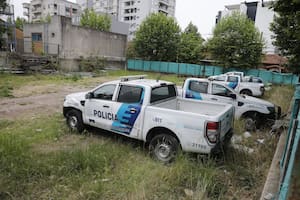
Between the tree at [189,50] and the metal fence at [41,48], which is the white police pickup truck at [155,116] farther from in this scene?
the tree at [189,50]

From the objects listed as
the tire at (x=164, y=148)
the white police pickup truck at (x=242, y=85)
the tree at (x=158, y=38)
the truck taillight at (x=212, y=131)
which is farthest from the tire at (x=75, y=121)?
the tree at (x=158, y=38)

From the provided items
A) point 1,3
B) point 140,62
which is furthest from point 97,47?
point 1,3

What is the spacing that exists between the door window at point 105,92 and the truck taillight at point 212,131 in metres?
2.51

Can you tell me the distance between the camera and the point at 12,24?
20.9m

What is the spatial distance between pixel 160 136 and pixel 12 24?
22.7 m

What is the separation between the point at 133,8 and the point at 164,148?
6225 cm

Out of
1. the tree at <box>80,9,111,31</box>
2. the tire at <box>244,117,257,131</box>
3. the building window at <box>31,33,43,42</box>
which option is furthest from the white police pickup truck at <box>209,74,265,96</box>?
the tree at <box>80,9,111,31</box>

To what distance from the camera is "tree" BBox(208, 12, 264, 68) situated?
2353 cm

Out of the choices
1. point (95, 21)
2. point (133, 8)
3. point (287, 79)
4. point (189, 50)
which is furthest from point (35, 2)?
point (287, 79)

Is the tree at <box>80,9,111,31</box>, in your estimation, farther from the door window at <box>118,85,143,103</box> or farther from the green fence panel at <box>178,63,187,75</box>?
the door window at <box>118,85,143,103</box>

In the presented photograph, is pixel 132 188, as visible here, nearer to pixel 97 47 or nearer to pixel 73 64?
pixel 73 64

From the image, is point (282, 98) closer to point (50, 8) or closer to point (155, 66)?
point (155, 66)

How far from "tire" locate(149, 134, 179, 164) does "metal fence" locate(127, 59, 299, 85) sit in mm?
22004

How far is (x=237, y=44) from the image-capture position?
2355 cm
